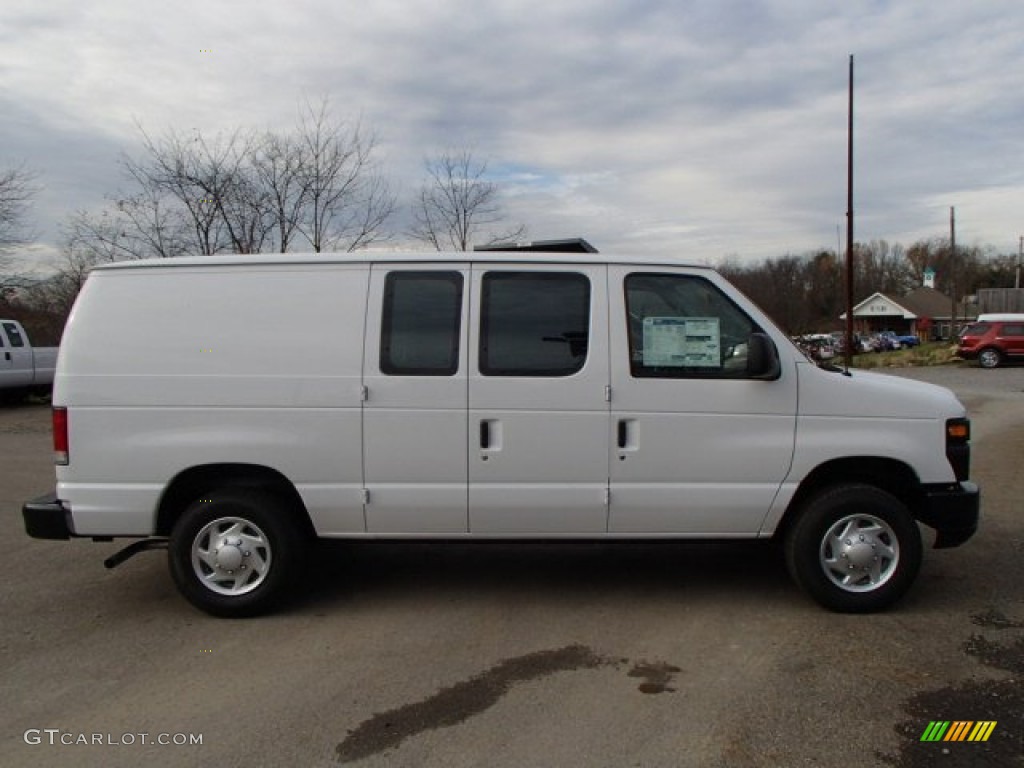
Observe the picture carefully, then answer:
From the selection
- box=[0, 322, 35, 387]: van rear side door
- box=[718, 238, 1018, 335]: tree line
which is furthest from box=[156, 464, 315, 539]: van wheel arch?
box=[718, 238, 1018, 335]: tree line

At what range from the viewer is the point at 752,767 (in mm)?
3170

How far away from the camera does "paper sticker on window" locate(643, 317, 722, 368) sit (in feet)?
15.6

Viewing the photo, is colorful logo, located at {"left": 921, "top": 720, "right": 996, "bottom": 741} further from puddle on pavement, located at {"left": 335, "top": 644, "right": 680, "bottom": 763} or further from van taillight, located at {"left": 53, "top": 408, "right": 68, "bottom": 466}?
van taillight, located at {"left": 53, "top": 408, "right": 68, "bottom": 466}

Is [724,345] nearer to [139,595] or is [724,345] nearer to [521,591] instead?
[521,591]

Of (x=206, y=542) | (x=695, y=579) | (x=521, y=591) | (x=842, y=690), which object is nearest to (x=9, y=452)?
(x=206, y=542)

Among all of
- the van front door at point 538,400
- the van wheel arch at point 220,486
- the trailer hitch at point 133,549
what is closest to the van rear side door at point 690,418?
the van front door at point 538,400

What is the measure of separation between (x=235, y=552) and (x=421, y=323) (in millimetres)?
1716

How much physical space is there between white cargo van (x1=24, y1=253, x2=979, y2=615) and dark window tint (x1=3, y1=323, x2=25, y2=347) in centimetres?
1471

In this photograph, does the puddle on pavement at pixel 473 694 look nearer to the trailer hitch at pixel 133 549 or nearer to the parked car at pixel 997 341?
the trailer hitch at pixel 133 549

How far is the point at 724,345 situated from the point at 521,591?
203 centimetres

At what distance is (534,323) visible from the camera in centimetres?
477

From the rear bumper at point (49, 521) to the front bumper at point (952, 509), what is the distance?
5.00 meters

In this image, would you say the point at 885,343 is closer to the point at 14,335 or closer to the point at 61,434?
the point at 14,335

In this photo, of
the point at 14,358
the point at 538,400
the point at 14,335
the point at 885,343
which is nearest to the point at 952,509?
the point at 538,400
